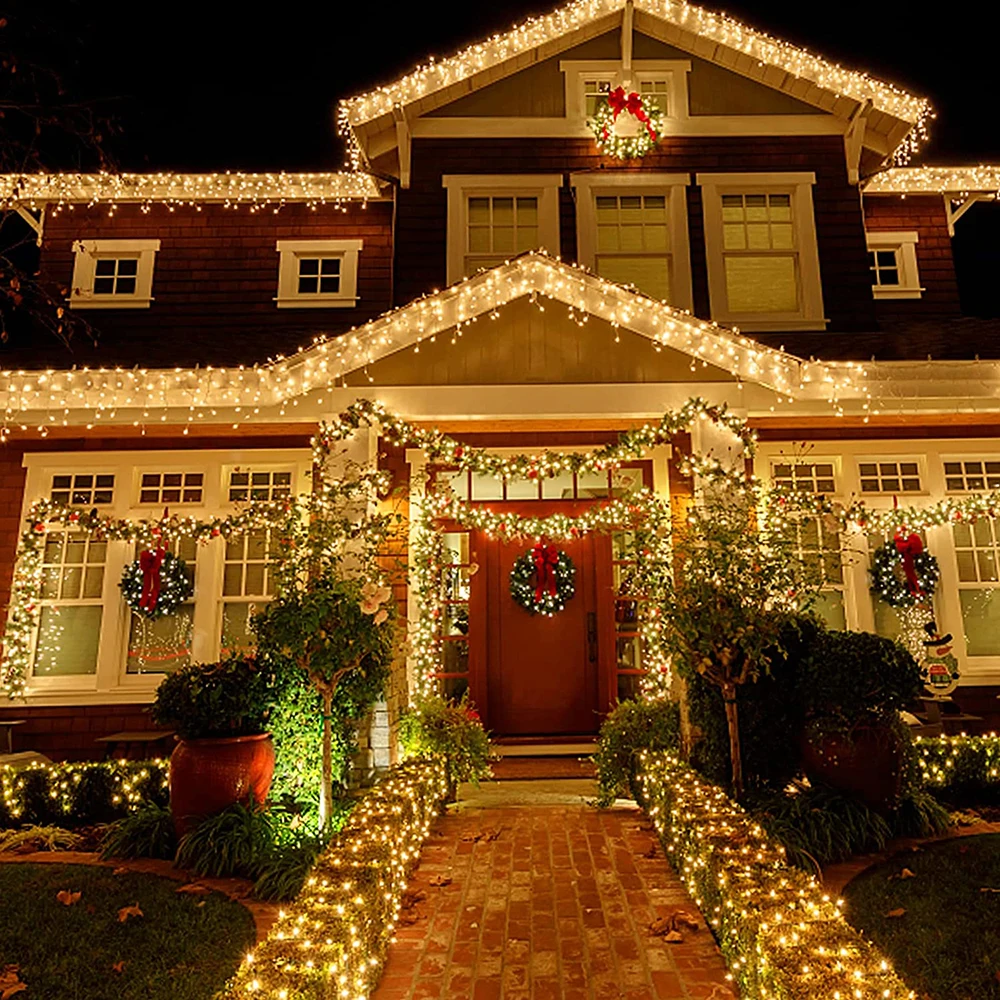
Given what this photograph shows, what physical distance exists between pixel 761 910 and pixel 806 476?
647 cm

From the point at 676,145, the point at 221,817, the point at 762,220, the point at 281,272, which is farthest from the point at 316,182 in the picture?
the point at 221,817

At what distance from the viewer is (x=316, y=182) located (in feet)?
34.4

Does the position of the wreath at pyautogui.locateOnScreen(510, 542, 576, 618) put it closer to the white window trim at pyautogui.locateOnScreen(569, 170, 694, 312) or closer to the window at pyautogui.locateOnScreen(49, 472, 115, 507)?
the white window trim at pyautogui.locateOnScreen(569, 170, 694, 312)

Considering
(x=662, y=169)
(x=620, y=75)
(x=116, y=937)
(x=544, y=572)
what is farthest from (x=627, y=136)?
(x=116, y=937)

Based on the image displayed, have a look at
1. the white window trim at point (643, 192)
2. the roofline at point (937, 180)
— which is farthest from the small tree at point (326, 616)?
the roofline at point (937, 180)

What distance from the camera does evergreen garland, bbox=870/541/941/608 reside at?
8430mm

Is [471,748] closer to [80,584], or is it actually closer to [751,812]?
[751,812]

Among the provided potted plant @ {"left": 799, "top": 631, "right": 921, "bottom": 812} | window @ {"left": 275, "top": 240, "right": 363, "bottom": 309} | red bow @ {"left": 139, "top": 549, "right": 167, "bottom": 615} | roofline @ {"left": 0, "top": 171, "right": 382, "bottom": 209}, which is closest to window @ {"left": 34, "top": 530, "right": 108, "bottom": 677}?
red bow @ {"left": 139, "top": 549, "right": 167, "bottom": 615}

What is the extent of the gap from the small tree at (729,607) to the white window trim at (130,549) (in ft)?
14.6

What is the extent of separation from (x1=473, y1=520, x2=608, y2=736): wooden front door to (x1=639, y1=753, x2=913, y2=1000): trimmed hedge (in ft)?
11.1

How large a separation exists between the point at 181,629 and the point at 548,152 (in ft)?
23.4

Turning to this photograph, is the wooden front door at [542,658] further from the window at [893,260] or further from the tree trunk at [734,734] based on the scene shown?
the window at [893,260]

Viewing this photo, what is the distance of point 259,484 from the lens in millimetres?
9000

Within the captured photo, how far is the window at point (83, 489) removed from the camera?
887cm
